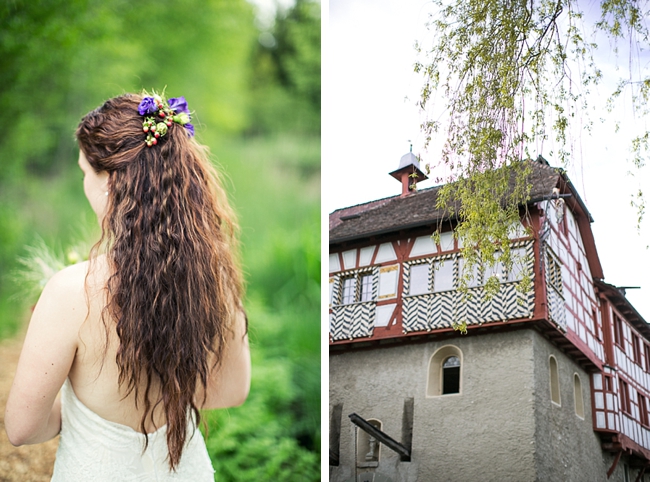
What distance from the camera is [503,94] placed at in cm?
354

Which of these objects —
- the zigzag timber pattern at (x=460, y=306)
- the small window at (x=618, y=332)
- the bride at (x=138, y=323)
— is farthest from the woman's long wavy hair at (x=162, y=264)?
the small window at (x=618, y=332)

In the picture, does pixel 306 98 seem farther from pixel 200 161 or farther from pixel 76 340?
pixel 76 340

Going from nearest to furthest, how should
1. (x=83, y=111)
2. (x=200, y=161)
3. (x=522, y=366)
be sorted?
(x=200, y=161)
(x=83, y=111)
(x=522, y=366)

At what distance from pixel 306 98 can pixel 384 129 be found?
614 mm

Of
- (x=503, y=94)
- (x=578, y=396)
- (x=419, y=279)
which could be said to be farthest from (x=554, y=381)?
(x=503, y=94)

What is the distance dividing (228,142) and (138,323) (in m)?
1.25

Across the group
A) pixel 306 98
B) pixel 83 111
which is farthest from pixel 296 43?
pixel 83 111

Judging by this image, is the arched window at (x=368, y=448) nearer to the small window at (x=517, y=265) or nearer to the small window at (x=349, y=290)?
the small window at (x=349, y=290)

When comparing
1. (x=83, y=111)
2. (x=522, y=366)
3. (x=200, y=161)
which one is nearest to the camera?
(x=200, y=161)

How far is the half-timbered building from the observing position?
3162 millimetres

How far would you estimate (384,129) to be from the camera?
12.8 feet

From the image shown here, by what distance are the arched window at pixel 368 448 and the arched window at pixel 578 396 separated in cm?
105

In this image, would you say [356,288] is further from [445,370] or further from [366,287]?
[445,370]

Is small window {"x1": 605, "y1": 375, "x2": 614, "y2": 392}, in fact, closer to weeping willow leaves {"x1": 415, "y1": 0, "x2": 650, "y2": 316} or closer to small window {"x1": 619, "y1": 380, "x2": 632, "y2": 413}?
small window {"x1": 619, "y1": 380, "x2": 632, "y2": 413}
